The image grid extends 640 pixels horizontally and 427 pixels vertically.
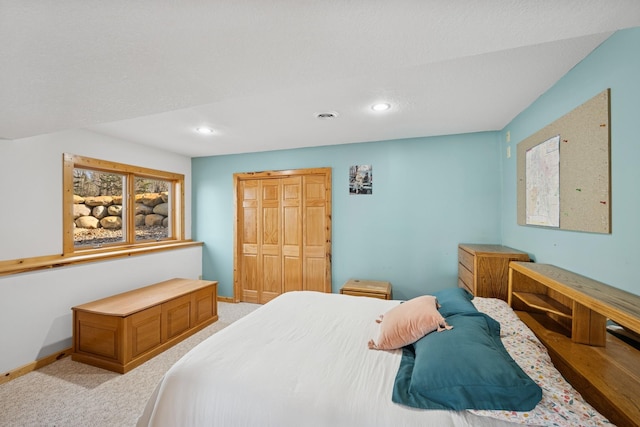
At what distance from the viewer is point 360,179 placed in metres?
3.61

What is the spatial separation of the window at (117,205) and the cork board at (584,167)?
180 inches

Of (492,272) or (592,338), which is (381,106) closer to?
(492,272)

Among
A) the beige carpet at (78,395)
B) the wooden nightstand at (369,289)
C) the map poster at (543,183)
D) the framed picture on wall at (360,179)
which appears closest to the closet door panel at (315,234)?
the framed picture on wall at (360,179)

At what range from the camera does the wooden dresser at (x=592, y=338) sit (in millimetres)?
1026

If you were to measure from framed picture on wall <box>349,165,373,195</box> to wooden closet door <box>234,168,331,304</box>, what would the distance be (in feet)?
1.13

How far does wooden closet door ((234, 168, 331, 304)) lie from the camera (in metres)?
3.81

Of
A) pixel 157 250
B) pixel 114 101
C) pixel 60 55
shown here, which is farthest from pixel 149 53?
pixel 157 250

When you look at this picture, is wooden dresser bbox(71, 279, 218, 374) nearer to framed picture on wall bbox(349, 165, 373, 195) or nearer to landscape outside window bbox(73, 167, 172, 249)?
landscape outside window bbox(73, 167, 172, 249)

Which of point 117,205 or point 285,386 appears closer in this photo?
point 285,386

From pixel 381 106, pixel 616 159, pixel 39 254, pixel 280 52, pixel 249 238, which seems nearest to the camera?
pixel 280 52

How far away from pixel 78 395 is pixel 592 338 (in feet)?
11.9

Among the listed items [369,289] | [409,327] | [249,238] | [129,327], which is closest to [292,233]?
[249,238]

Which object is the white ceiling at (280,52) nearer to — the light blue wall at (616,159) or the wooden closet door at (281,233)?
the light blue wall at (616,159)

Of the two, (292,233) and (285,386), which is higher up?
(292,233)
